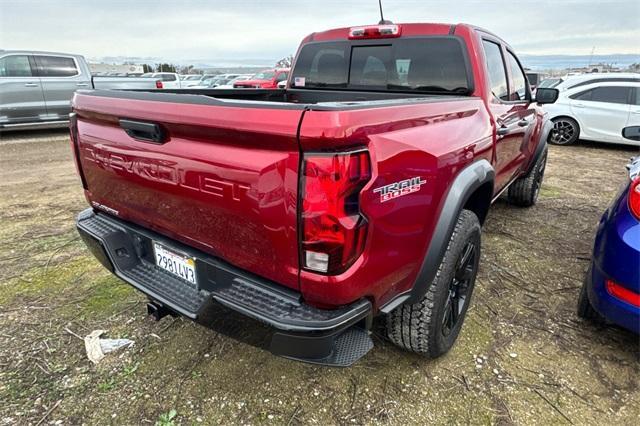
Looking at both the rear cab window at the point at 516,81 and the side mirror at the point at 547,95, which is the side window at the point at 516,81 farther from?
the side mirror at the point at 547,95

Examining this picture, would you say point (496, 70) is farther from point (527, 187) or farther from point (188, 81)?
point (188, 81)

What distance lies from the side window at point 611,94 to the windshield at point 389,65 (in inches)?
320

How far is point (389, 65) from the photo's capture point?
310 cm

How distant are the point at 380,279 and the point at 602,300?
1.45 metres

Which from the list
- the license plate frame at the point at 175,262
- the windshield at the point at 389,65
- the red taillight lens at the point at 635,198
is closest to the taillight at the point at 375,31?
the windshield at the point at 389,65

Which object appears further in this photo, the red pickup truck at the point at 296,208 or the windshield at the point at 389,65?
the windshield at the point at 389,65

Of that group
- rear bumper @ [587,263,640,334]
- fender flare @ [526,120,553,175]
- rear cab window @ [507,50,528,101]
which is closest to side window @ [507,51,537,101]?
rear cab window @ [507,50,528,101]

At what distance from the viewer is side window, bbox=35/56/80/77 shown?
921 cm

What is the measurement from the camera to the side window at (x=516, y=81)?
3542 millimetres

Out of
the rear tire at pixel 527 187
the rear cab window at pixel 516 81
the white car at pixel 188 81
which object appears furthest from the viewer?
the white car at pixel 188 81

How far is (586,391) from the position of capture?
2105 millimetres

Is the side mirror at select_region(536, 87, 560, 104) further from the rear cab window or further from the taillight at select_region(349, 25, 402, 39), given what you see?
the taillight at select_region(349, 25, 402, 39)

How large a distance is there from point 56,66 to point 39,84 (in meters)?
0.68

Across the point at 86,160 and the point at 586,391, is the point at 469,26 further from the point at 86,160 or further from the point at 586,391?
the point at 86,160
